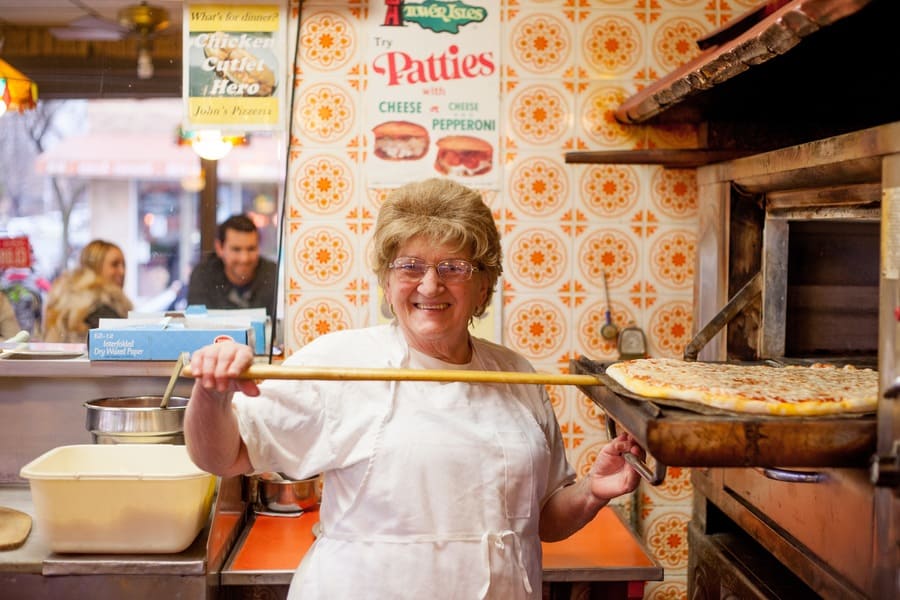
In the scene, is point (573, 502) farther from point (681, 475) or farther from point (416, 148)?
point (416, 148)

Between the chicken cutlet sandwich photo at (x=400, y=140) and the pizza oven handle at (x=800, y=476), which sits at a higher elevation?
the chicken cutlet sandwich photo at (x=400, y=140)

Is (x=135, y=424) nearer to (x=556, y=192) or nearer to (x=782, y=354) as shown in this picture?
(x=556, y=192)

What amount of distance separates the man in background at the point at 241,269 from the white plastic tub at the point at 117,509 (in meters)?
0.86

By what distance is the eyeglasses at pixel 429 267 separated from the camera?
1.79 metres

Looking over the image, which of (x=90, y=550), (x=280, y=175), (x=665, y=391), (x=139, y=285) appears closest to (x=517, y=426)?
(x=665, y=391)

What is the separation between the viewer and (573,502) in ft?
6.35

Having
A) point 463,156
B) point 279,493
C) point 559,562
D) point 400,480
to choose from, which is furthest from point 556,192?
point 400,480

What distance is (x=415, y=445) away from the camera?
174 centimetres

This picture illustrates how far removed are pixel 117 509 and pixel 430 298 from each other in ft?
3.35

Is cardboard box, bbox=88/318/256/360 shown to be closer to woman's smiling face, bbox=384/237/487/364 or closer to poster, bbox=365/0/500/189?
poster, bbox=365/0/500/189

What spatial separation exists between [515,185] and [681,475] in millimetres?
1150

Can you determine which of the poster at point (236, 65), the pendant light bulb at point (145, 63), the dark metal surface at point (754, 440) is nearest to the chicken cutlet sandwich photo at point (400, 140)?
the poster at point (236, 65)

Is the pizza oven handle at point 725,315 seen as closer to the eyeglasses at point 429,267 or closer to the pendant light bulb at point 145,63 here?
the eyeglasses at point 429,267

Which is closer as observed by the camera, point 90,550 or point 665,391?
point 665,391
